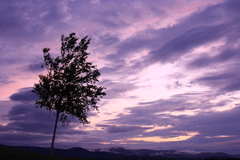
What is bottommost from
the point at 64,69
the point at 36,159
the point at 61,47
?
the point at 36,159

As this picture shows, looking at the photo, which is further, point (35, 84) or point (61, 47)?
point (61, 47)

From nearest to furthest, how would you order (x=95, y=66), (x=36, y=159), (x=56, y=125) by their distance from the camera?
(x=36, y=159) → (x=56, y=125) → (x=95, y=66)

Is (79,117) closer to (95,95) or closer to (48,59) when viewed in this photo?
(95,95)

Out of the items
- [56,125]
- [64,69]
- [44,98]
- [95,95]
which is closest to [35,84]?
[44,98]

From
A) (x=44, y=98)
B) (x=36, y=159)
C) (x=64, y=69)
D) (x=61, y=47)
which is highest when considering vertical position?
(x=61, y=47)

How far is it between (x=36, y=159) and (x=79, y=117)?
46.9 ft

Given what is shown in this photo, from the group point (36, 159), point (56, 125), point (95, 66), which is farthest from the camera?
point (95, 66)

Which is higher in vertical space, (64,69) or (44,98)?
(64,69)

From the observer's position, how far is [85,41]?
144 feet

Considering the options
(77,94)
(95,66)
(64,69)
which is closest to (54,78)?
(64,69)

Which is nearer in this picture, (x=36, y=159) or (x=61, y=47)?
(x=36, y=159)

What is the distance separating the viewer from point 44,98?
1580 inches

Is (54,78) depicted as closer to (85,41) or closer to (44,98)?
(44,98)

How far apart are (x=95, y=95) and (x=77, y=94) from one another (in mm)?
3510
